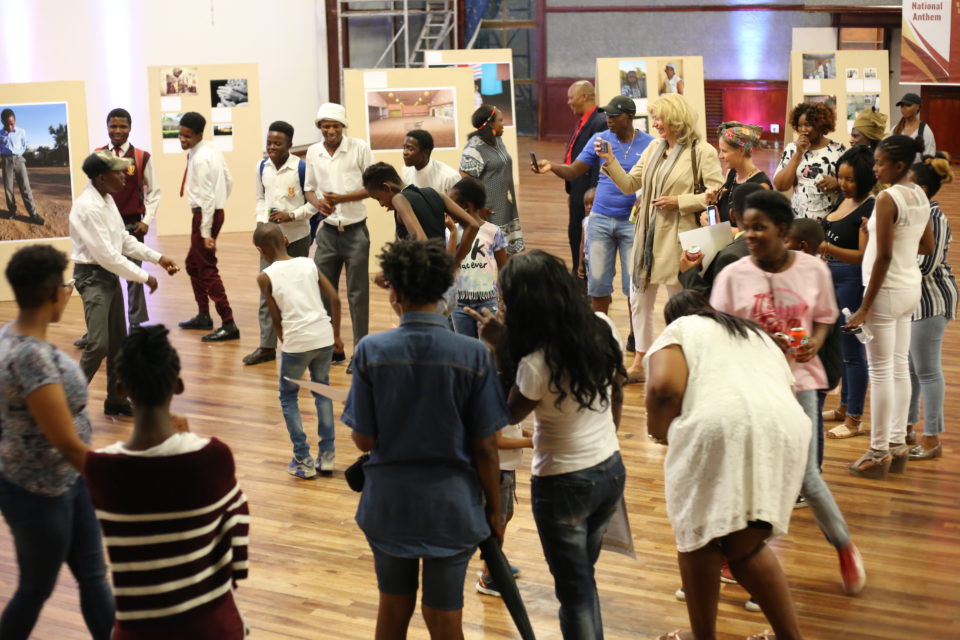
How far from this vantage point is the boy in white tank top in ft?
17.2

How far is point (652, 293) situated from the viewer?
663 centimetres

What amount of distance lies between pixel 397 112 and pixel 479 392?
817 cm

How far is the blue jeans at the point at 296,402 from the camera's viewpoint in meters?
5.29

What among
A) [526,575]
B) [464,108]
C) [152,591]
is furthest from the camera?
[464,108]

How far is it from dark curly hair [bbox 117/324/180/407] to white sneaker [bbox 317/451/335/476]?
2829mm

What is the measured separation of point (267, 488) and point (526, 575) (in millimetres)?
1541

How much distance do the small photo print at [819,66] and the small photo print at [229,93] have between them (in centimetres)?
674

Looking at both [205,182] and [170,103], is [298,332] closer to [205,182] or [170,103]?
[205,182]

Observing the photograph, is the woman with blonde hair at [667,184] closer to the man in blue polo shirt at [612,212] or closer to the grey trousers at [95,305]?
the man in blue polo shirt at [612,212]

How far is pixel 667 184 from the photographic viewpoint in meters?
6.14

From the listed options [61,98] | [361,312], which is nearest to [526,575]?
[361,312]

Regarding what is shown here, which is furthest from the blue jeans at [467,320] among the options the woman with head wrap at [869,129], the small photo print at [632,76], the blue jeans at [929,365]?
the small photo print at [632,76]

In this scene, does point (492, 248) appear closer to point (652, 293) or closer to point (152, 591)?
point (652, 293)

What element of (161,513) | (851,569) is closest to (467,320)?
(851,569)
